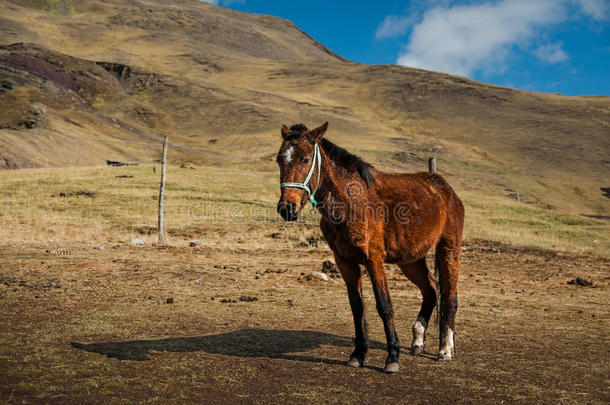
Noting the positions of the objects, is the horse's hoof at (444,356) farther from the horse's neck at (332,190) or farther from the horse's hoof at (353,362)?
the horse's neck at (332,190)

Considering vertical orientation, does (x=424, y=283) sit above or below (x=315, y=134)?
below

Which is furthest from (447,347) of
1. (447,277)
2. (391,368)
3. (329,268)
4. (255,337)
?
(329,268)

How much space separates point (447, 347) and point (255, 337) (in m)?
2.80

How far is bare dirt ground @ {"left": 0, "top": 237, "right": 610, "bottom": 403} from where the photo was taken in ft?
16.6

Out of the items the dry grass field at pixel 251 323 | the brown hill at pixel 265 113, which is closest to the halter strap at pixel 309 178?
the dry grass field at pixel 251 323

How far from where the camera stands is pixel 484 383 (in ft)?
17.8

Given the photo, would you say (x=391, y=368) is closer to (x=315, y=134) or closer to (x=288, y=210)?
(x=288, y=210)

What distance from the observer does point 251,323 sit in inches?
324

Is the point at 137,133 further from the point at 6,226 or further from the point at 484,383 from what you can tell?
the point at 484,383

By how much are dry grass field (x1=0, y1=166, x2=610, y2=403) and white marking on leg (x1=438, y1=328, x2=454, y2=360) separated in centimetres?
17

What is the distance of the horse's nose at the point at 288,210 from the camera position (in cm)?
528

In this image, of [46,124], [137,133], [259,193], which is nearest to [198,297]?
[259,193]

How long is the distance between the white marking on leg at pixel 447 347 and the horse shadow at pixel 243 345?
3.09ft

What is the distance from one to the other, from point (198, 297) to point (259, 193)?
2235 cm
